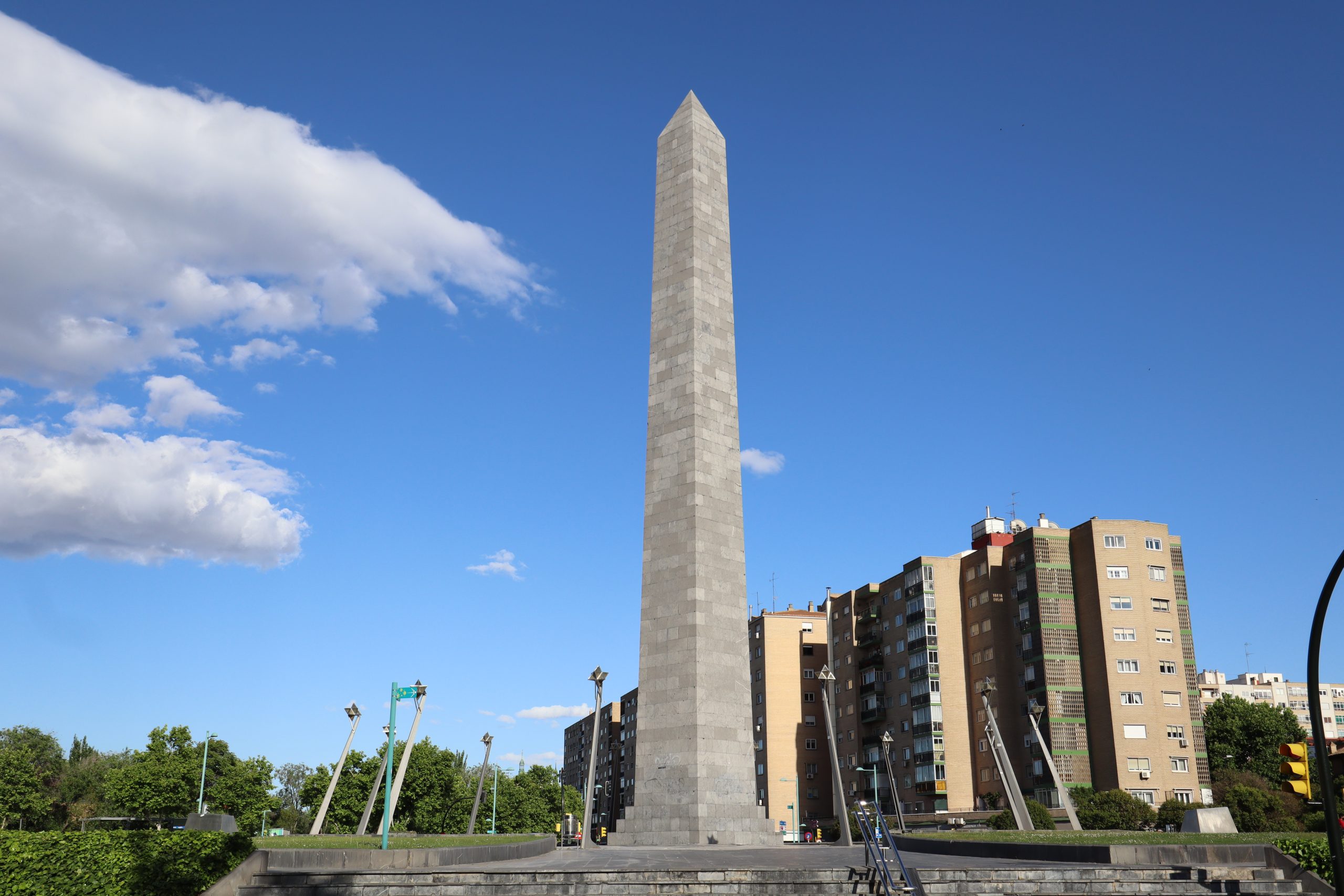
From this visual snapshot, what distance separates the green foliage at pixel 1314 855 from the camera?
1773cm

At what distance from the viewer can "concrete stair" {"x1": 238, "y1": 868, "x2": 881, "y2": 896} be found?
1514 centimetres

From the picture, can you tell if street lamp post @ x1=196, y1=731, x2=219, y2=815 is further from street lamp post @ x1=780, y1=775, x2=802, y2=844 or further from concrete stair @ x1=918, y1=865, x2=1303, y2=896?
concrete stair @ x1=918, y1=865, x2=1303, y2=896

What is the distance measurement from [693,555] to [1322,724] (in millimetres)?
17705

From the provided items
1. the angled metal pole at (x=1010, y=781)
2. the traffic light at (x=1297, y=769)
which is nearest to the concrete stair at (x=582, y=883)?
the traffic light at (x=1297, y=769)

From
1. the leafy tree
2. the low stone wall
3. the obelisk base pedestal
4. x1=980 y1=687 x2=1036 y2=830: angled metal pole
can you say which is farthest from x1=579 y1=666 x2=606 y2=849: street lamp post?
the leafy tree

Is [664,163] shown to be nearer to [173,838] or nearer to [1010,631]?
[173,838]

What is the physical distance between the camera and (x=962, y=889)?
15.1 m

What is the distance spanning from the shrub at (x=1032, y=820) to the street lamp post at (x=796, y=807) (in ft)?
72.4

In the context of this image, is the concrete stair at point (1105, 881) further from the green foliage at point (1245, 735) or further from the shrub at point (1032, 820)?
the green foliage at point (1245, 735)

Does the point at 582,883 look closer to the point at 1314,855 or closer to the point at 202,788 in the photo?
the point at 1314,855

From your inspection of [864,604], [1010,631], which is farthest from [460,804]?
[1010,631]

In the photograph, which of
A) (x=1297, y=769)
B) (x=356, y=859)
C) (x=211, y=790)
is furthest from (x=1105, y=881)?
(x=211, y=790)

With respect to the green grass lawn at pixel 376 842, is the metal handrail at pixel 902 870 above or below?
above

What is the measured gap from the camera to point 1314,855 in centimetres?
1814
